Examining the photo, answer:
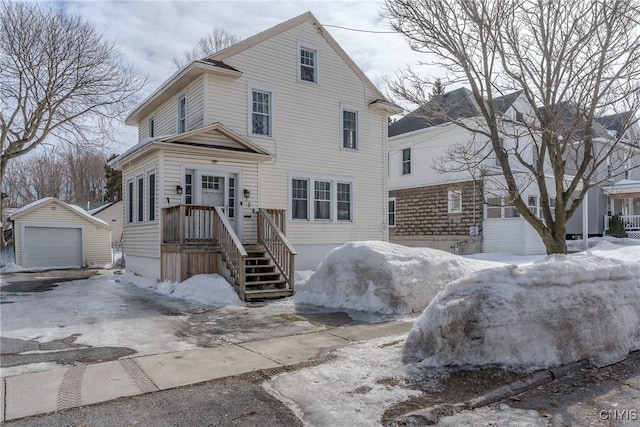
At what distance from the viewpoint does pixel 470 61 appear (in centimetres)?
812

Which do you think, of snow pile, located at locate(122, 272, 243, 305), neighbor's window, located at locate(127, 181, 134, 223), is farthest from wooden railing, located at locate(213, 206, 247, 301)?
neighbor's window, located at locate(127, 181, 134, 223)

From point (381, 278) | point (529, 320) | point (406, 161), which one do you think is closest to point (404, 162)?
point (406, 161)

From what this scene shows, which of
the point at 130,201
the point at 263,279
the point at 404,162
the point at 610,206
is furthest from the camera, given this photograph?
the point at 610,206

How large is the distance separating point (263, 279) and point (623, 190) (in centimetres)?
2047

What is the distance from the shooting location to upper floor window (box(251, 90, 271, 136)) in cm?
1406

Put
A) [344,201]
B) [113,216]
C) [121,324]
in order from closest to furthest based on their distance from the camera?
[121,324] → [344,201] → [113,216]

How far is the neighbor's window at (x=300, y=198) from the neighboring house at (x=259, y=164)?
0.03m

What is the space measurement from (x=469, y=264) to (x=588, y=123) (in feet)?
12.5

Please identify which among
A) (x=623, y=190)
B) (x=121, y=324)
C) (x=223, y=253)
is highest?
(x=623, y=190)

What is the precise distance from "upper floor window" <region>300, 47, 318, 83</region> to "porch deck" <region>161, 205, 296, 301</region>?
5570 mm

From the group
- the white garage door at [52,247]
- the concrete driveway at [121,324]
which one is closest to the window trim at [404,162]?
the concrete driveway at [121,324]

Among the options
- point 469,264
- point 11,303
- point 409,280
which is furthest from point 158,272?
point 469,264

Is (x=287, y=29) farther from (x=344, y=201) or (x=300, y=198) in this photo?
(x=344, y=201)

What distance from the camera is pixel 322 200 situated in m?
15.3
